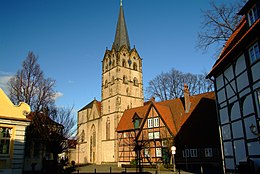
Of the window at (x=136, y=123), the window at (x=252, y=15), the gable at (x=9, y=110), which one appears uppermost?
the window at (x=252, y=15)

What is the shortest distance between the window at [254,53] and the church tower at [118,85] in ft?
132

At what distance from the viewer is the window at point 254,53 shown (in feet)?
42.7

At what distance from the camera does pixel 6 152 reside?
16.4 meters

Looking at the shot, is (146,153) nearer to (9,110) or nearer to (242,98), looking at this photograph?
(9,110)

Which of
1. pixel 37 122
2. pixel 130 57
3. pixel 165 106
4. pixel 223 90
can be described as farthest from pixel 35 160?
pixel 130 57

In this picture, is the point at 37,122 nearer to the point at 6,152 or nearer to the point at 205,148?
the point at 6,152

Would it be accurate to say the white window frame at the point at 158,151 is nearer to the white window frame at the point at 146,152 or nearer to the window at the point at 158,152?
the window at the point at 158,152

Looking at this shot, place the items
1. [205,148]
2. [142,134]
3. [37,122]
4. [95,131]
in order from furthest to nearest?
[95,131] < [142,134] < [205,148] < [37,122]

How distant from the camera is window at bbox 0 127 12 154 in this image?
1634cm

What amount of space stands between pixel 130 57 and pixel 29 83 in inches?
1377

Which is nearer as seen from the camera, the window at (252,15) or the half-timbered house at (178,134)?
the window at (252,15)

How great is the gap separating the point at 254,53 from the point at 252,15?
273 centimetres

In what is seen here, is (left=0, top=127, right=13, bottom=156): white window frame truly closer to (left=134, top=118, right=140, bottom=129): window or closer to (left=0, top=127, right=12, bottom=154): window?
(left=0, top=127, right=12, bottom=154): window

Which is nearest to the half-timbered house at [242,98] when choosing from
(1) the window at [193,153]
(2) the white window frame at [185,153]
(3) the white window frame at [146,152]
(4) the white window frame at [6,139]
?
(1) the window at [193,153]
